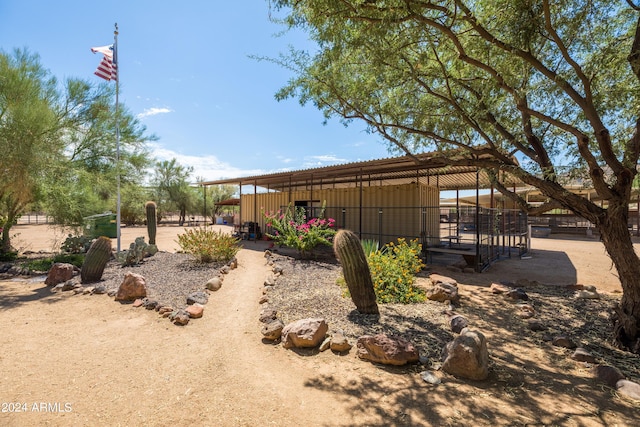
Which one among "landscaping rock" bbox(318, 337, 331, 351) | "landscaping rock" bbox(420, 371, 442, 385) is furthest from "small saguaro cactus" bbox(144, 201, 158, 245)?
"landscaping rock" bbox(420, 371, 442, 385)

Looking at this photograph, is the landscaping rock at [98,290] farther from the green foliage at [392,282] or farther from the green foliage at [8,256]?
the green foliage at [8,256]

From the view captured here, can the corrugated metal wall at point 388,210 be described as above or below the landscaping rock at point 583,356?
above

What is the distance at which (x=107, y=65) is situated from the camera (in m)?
8.99

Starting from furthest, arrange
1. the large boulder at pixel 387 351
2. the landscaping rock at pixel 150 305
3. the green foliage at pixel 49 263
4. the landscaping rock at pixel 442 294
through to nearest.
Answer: the green foliage at pixel 49 263
the landscaping rock at pixel 442 294
the landscaping rock at pixel 150 305
the large boulder at pixel 387 351

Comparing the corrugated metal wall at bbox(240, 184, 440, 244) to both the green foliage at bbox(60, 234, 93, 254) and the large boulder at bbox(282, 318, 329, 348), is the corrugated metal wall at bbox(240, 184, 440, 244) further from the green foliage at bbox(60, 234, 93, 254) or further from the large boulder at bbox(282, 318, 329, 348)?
the green foliage at bbox(60, 234, 93, 254)

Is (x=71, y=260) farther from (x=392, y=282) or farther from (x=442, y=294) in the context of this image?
(x=442, y=294)

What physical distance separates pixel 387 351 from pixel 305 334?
96 cm

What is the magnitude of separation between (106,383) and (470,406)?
328 centimetres

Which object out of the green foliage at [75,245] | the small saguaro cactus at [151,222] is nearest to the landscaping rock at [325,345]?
the small saguaro cactus at [151,222]

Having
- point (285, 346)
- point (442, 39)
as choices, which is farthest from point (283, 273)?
point (442, 39)

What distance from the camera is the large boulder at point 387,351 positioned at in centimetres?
300

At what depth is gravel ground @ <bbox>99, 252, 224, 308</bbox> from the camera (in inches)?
210

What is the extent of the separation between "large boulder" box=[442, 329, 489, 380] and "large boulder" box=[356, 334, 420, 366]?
0.34 meters

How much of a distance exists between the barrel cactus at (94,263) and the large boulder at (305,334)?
5324 mm
